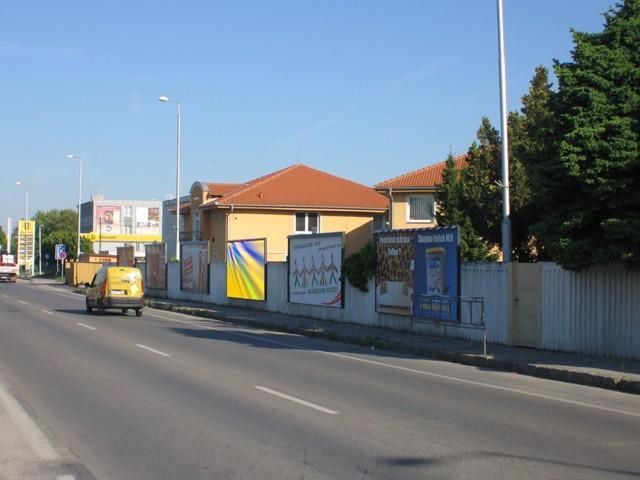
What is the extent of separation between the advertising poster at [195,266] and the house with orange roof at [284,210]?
6453mm

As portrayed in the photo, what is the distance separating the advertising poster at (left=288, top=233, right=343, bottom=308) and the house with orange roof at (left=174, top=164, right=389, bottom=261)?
57.8 ft

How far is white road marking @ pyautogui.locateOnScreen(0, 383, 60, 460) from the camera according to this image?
26.4ft

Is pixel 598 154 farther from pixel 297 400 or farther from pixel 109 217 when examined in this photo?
pixel 109 217

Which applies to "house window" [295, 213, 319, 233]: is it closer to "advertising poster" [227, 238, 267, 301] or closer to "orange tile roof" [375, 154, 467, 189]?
"orange tile roof" [375, 154, 467, 189]

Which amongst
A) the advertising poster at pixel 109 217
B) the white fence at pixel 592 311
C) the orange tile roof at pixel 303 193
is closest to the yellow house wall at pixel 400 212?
the orange tile roof at pixel 303 193

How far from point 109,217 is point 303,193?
88.2 m

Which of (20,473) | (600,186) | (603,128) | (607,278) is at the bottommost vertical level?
(20,473)

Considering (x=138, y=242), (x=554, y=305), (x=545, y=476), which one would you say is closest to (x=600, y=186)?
(x=554, y=305)

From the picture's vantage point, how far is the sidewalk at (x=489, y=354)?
45.5 ft

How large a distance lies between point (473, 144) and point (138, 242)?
364 ft

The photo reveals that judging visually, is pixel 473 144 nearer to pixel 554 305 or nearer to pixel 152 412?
pixel 554 305

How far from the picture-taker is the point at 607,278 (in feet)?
53.5

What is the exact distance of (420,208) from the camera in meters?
45.9

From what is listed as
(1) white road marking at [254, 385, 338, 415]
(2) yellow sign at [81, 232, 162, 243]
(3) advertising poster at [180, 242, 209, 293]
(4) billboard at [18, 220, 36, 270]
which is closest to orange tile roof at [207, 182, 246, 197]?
(3) advertising poster at [180, 242, 209, 293]
